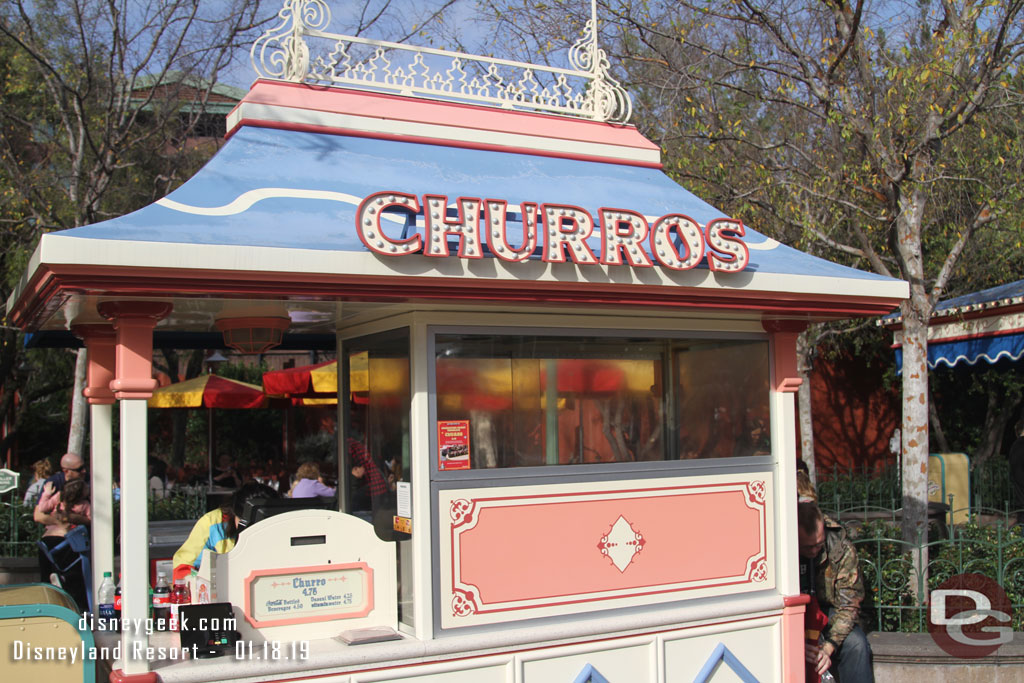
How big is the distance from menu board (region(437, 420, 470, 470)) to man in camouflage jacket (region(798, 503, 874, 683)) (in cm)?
275

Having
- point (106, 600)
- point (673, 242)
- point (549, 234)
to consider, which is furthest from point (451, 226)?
point (106, 600)

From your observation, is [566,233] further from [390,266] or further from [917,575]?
[917,575]

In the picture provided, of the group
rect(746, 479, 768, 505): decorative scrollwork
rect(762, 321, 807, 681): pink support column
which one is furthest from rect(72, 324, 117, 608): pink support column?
rect(762, 321, 807, 681): pink support column

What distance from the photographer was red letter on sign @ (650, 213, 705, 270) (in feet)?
19.5

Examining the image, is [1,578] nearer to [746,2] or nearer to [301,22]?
[301,22]

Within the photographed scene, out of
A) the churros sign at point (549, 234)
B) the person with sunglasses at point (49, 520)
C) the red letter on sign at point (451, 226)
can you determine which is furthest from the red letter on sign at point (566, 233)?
the person with sunglasses at point (49, 520)

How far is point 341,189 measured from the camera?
19.9 feet

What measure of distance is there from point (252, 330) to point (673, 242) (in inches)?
114

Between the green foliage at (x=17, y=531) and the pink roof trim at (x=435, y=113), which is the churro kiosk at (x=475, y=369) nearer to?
the pink roof trim at (x=435, y=113)

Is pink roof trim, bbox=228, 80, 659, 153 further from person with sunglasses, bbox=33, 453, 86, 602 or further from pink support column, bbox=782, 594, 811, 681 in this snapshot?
person with sunglasses, bbox=33, 453, 86, 602

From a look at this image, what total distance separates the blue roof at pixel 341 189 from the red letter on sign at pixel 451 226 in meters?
0.39

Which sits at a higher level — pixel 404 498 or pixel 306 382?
pixel 306 382

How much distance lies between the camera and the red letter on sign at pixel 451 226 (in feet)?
17.5

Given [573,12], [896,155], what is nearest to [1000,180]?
[896,155]
